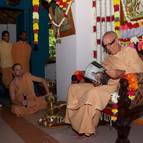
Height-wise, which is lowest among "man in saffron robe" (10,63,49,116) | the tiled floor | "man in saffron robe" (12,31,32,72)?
the tiled floor

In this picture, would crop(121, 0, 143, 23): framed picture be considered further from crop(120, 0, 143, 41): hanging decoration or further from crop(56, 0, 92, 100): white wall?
crop(56, 0, 92, 100): white wall

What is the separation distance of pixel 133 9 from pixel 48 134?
2222mm

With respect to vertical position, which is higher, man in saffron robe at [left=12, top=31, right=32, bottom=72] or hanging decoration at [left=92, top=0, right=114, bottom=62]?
hanging decoration at [left=92, top=0, right=114, bottom=62]

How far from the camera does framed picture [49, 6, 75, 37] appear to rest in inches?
253

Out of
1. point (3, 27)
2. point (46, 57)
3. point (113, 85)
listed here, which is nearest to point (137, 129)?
→ point (113, 85)

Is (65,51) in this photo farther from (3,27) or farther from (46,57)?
(3,27)

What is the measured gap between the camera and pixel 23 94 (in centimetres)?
619

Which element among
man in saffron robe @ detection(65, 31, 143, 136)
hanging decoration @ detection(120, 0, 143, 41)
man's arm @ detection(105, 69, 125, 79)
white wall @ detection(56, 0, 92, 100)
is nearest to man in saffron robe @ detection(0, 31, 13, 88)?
white wall @ detection(56, 0, 92, 100)

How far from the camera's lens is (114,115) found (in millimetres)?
4059

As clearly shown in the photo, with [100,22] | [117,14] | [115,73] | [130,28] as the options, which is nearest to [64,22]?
[100,22]

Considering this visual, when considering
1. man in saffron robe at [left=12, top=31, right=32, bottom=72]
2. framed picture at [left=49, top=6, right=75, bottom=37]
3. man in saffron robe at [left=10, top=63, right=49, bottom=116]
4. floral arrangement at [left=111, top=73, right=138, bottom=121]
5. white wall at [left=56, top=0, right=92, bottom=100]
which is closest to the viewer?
floral arrangement at [left=111, top=73, right=138, bottom=121]

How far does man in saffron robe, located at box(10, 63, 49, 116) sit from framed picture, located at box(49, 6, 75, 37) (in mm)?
1107

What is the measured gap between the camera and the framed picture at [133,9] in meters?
5.00

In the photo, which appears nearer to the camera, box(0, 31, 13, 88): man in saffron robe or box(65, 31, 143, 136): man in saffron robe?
box(65, 31, 143, 136): man in saffron robe
